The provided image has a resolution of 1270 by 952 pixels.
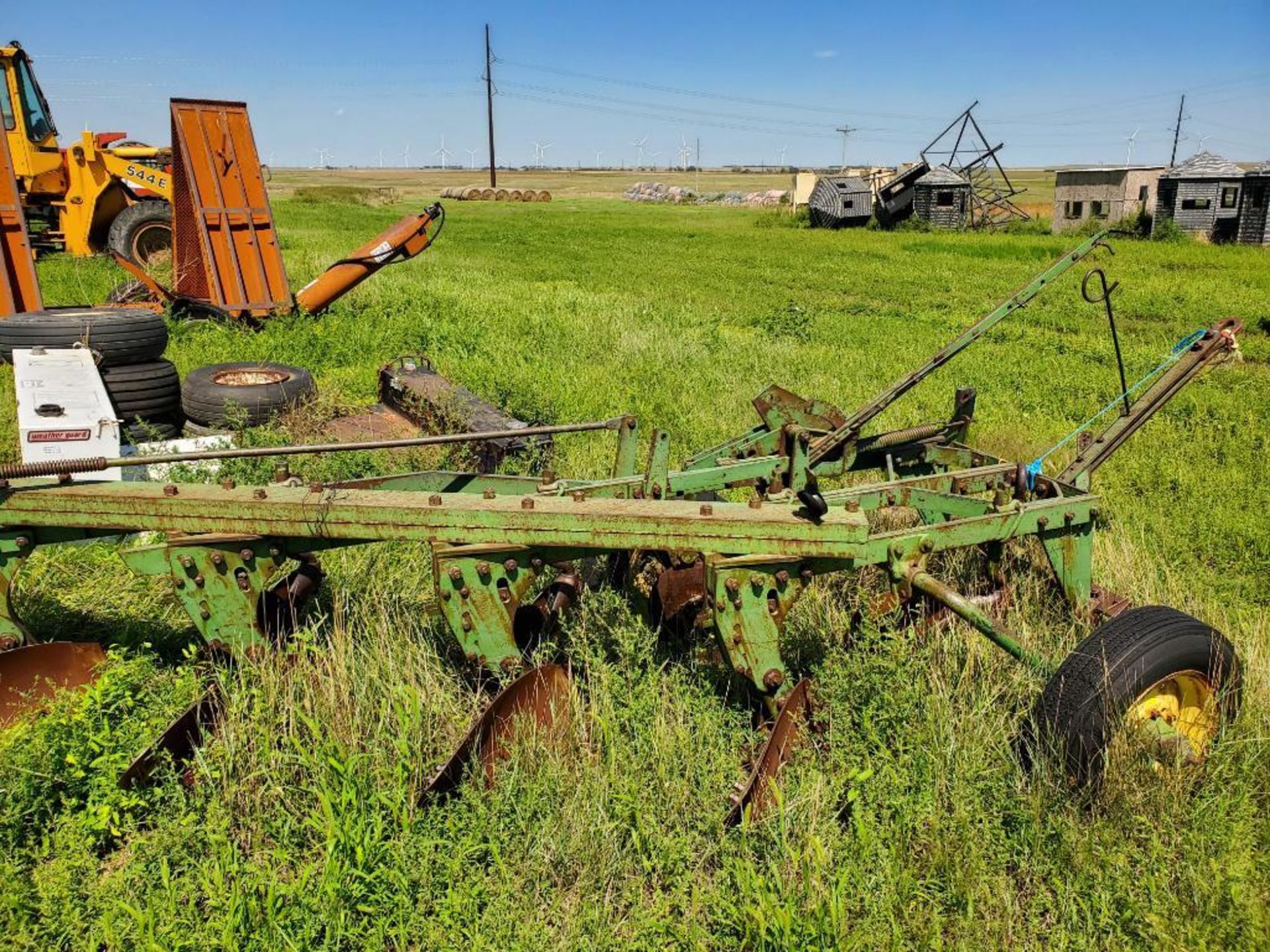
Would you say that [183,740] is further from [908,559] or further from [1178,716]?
[1178,716]

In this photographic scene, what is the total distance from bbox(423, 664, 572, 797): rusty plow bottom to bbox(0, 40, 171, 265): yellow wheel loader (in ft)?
45.5

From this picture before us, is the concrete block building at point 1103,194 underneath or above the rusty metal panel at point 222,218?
above

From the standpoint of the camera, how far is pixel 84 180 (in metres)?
15.8

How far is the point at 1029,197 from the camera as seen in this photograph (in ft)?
210

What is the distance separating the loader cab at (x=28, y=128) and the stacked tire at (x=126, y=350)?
9.78m

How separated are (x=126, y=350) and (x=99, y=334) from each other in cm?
21

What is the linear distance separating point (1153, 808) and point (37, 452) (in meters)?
4.21

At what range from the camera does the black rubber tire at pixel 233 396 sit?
6.82 m

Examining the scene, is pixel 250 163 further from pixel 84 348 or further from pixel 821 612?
pixel 821 612

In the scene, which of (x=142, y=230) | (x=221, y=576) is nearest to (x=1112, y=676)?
(x=221, y=576)

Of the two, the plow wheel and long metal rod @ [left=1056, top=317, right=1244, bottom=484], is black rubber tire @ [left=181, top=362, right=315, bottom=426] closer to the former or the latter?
the plow wheel

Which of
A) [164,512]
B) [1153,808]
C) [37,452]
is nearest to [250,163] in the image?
[37,452]

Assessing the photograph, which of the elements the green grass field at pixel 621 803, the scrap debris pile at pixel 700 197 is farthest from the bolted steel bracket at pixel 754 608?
the scrap debris pile at pixel 700 197

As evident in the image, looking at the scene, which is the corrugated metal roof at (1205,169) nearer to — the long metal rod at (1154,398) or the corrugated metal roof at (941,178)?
the corrugated metal roof at (941,178)
